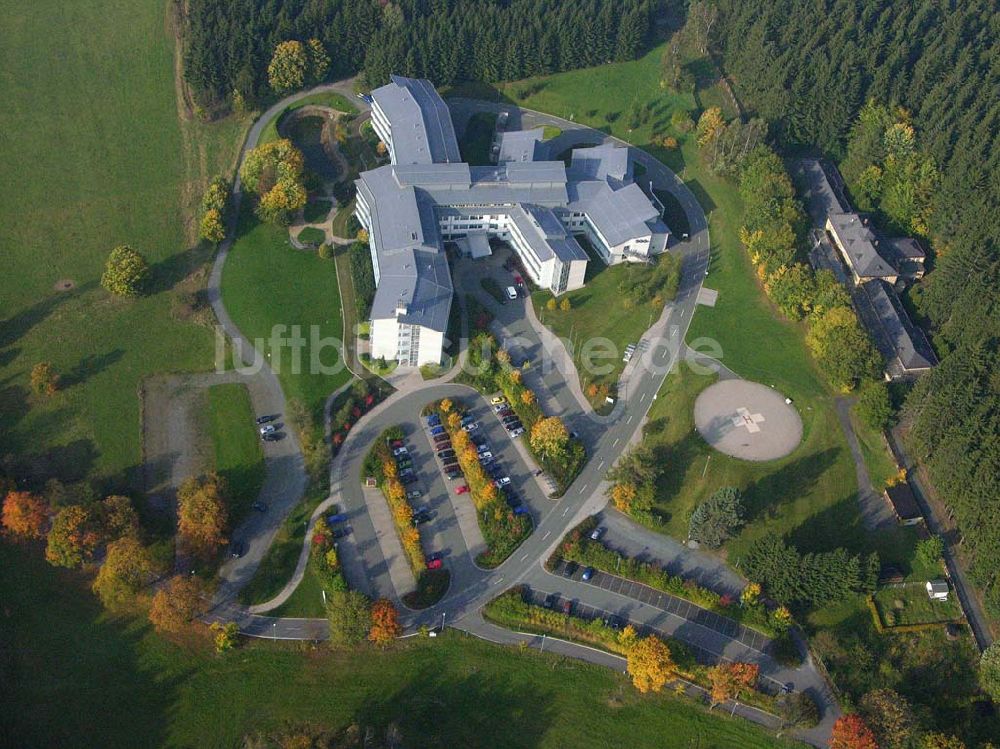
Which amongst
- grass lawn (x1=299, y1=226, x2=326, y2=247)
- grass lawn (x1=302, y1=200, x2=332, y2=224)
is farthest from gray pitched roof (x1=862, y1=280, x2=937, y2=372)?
grass lawn (x1=302, y1=200, x2=332, y2=224)

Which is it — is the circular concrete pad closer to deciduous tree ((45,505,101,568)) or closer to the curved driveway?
the curved driveway

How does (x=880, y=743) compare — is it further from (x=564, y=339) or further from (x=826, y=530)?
(x=564, y=339)

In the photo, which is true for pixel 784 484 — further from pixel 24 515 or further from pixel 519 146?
pixel 24 515

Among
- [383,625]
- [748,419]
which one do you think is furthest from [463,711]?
[748,419]

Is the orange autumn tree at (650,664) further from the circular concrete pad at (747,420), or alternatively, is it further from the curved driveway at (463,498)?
the circular concrete pad at (747,420)

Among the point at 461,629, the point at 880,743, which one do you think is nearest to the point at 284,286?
the point at 461,629

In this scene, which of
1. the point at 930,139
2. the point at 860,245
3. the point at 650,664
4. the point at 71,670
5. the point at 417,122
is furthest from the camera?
the point at 417,122

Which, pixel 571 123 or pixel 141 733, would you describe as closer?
pixel 141 733
